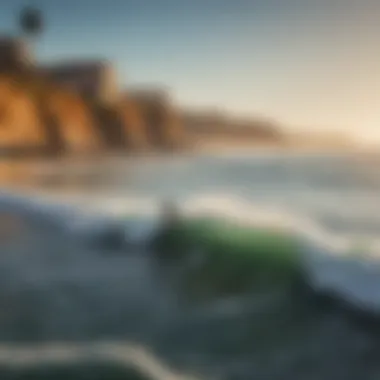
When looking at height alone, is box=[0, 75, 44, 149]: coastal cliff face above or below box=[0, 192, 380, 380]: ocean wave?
above

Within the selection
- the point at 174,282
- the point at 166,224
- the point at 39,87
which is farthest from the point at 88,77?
the point at 174,282

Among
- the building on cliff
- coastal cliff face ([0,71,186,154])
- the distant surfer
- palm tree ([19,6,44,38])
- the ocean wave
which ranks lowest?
the ocean wave

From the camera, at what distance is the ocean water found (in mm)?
1195

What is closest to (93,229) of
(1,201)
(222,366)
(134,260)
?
(134,260)

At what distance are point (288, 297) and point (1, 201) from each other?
0.61 meters

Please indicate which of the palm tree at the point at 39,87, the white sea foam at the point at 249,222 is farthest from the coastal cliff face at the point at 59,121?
Result: the white sea foam at the point at 249,222

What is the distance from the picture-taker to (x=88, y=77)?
1.34 m

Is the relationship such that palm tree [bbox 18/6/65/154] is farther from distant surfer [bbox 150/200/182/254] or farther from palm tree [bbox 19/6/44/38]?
distant surfer [bbox 150/200/182/254]

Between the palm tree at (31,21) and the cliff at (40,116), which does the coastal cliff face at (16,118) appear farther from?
the palm tree at (31,21)

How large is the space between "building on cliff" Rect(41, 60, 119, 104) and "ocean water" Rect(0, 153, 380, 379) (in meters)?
0.15

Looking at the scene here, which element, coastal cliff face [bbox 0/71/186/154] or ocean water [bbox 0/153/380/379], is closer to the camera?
ocean water [bbox 0/153/380/379]

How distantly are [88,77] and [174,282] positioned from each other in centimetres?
44

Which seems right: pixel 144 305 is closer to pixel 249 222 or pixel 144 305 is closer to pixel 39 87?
pixel 249 222

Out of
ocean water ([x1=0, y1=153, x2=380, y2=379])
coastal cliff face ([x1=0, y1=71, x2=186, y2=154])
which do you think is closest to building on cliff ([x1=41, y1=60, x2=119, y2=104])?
coastal cliff face ([x1=0, y1=71, x2=186, y2=154])
